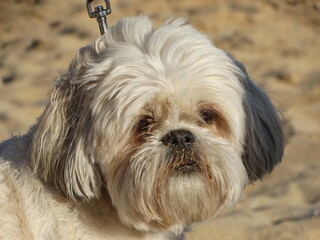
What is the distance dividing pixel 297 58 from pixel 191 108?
442cm

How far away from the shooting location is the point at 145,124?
2.60 meters

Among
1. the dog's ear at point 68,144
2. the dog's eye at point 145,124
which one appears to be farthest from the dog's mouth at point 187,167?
the dog's ear at point 68,144

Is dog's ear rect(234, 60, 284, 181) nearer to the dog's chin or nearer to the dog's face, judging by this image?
the dog's face

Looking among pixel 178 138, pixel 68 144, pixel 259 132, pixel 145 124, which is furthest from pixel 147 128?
pixel 259 132

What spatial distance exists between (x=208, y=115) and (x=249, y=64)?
4228 millimetres

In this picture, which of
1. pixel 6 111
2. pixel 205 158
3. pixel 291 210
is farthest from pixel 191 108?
pixel 6 111

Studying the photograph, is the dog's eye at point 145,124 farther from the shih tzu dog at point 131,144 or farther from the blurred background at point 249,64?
the blurred background at point 249,64

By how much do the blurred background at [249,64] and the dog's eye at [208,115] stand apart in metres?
1.44

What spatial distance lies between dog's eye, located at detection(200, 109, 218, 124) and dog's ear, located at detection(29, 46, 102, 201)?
1.28 feet

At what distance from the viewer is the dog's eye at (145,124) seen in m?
2.59

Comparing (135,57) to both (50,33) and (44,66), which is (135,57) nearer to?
(44,66)

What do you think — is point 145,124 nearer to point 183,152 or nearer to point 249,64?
point 183,152

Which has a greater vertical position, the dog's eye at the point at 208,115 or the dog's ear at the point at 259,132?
the dog's eye at the point at 208,115

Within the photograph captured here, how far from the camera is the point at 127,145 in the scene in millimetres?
2592
